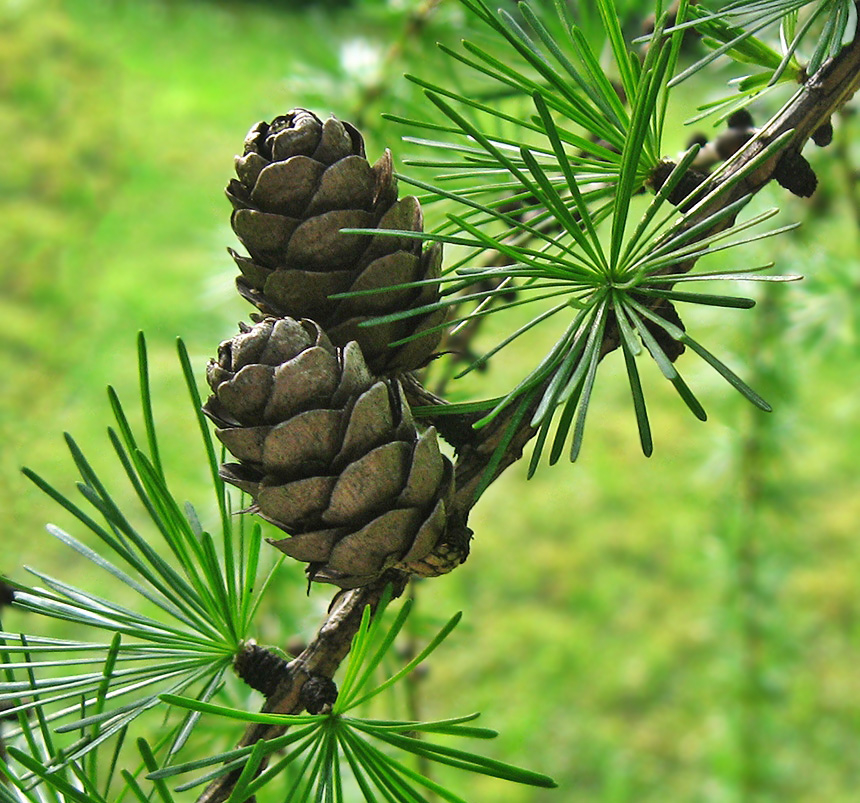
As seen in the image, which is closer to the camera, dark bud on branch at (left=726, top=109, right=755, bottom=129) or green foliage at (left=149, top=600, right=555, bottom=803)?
green foliage at (left=149, top=600, right=555, bottom=803)

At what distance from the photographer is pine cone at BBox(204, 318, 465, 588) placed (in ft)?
0.71

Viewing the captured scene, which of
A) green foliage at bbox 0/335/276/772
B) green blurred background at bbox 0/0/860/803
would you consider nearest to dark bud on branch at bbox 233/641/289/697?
green foliage at bbox 0/335/276/772

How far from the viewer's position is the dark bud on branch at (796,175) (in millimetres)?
253

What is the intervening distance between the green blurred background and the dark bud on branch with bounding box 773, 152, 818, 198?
0.77 feet

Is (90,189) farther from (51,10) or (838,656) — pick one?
(838,656)

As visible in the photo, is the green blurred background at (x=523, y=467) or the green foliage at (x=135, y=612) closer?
the green foliage at (x=135, y=612)

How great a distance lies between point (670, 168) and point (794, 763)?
0.89m

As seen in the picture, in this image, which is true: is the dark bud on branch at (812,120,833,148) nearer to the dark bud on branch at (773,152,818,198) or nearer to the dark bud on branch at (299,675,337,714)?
the dark bud on branch at (773,152,818,198)

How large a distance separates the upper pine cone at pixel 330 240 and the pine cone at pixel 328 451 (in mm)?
17

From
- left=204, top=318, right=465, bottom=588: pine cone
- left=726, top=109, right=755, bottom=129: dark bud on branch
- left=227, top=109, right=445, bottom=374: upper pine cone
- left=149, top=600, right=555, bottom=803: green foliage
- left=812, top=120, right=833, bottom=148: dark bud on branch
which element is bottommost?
left=149, top=600, right=555, bottom=803: green foliage

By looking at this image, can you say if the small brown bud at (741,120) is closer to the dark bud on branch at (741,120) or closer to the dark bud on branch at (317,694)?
Answer: the dark bud on branch at (741,120)

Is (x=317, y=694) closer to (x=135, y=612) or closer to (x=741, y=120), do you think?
(x=135, y=612)

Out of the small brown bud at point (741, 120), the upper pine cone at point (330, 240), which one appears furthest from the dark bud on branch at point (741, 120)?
the upper pine cone at point (330, 240)

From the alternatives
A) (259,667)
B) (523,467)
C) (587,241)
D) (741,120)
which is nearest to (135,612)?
(259,667)
